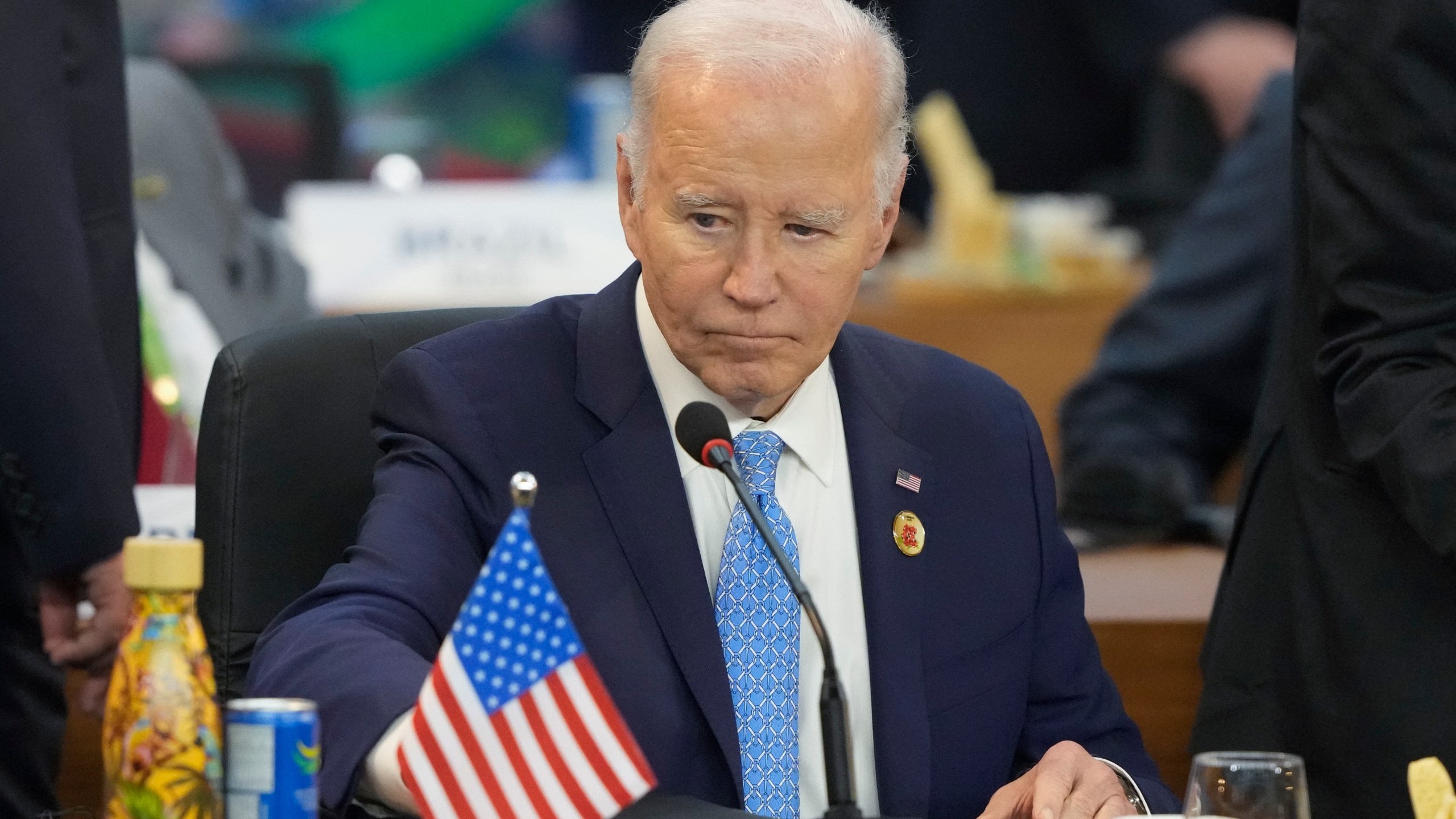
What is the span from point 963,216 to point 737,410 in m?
3.03

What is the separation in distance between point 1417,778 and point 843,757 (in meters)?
0.41

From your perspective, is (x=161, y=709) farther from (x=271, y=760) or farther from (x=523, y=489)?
(x=523, y=489)

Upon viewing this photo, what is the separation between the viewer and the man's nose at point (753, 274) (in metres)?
1.76

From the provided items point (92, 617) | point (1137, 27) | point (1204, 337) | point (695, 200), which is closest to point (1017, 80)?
point (1137, 27)

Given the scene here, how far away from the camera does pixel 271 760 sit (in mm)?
1270

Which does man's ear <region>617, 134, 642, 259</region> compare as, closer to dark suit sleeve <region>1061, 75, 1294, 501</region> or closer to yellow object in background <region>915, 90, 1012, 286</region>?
dark suit sleeve <region>1061, 75, 1294, 501</region>

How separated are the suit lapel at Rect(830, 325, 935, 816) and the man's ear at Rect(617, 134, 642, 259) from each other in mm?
285

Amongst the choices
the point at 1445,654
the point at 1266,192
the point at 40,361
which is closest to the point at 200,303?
the point at 40,361

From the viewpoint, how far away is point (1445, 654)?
6.68 ft

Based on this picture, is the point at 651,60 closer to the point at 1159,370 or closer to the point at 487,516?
the point at 487,516

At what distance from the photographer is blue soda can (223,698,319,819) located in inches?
49.9

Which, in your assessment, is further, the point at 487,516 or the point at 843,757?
the point at 487,516

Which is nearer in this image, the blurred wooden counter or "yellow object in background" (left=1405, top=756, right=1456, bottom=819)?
"yellow object in background" (left=1405, top=756, right=1456, bottom=819)

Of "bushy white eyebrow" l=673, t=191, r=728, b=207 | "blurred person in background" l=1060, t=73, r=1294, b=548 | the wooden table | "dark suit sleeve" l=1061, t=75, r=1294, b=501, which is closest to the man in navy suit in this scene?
"bushy white eyebrow" l=673, t=191, r=728, b=207
